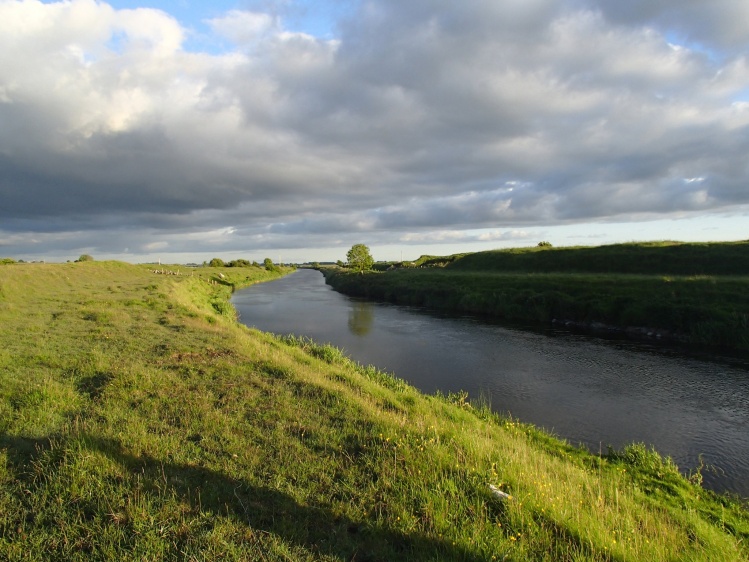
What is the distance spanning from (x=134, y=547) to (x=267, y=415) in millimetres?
4091

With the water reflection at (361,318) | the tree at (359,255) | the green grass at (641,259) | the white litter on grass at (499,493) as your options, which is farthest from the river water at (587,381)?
the tree at (359,255)

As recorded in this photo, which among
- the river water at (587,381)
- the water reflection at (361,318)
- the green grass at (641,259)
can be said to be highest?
the green grass at (641,259)

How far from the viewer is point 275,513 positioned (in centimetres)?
545

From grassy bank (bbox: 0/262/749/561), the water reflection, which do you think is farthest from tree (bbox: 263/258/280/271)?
grassy bank (bbox: 0/262/749/561)

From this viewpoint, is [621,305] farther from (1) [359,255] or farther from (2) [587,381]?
(1) [359,255]

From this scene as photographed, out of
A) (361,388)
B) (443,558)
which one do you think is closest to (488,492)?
(443,558)

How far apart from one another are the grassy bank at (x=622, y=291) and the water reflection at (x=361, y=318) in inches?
259

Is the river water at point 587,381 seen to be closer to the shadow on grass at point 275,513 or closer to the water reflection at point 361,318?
the water reflection at point 361,318

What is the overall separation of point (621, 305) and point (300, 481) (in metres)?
29.8

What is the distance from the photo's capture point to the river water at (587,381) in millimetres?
11656

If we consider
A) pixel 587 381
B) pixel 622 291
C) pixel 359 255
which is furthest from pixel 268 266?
pixel 587 381

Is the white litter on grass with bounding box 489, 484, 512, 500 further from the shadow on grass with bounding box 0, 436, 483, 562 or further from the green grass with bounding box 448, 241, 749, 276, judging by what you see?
the green grass with bounding box 448, 241, 749, 276

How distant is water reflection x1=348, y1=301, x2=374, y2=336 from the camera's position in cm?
3008

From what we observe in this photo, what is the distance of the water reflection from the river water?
0.46 m
